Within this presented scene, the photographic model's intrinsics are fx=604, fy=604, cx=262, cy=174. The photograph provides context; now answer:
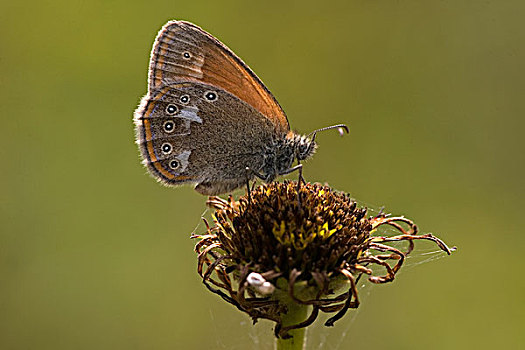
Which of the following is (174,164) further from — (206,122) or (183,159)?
(206,122)

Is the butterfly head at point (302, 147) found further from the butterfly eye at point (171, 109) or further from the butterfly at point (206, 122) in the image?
the butterfly eye at point (171, 109)

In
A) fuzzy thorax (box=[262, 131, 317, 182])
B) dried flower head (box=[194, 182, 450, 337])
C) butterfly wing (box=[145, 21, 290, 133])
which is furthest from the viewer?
fuzzy thorax (box=[262, 131, 317, 182])

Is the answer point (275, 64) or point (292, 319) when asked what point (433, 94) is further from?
point (292, 319)

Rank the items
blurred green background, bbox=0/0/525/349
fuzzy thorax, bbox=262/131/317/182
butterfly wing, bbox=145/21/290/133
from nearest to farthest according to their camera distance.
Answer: butterfly wing, bbox=145/21/290/133, fuzzy thorax, bbox=262/131/317/182, blurred green background, bbox=0/0/525/349

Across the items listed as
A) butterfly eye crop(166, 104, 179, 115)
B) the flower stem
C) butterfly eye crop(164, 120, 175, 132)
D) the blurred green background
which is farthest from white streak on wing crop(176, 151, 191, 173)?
the blurred green background

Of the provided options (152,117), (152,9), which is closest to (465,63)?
(152,9)

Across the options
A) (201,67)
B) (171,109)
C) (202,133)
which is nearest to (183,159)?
(202,133)

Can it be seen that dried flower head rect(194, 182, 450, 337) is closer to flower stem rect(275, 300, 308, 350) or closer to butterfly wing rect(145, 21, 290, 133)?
flower stem rect(275, 300, 308, 350)
